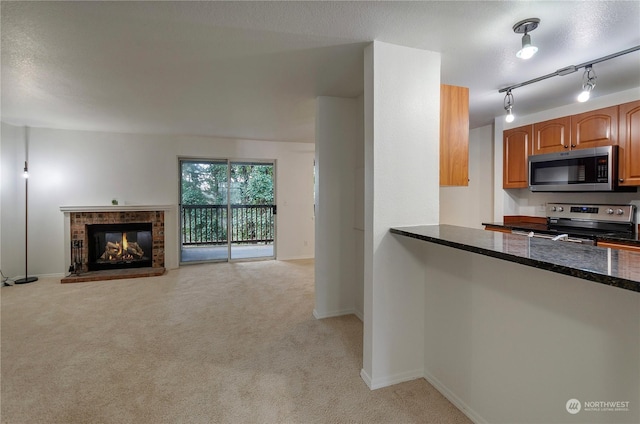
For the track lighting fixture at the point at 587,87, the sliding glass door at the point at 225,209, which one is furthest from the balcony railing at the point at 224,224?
the track lighting fixture at the point at 587,87

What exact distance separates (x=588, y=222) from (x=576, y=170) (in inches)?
23.7

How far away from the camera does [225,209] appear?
5.71m

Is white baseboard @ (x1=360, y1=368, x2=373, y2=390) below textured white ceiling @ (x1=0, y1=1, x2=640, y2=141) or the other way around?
below

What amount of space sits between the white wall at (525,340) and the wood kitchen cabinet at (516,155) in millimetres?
2476

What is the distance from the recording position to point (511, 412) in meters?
1.51

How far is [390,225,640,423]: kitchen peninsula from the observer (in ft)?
3.56

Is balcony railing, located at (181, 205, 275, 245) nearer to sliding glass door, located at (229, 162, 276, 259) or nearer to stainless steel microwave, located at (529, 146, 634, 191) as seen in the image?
sliding glass door, located at (229, 162, 276, 259)

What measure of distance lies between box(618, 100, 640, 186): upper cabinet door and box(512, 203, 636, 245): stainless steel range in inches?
14.8

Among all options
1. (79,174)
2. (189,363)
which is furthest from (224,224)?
(189,363)

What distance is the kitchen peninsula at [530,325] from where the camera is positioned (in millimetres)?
1086

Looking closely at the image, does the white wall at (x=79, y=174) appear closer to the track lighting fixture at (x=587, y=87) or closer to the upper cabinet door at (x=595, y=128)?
the upper cabinet door at (x=595, y=128)

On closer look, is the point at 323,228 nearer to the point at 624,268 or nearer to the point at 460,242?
the point at 460,242

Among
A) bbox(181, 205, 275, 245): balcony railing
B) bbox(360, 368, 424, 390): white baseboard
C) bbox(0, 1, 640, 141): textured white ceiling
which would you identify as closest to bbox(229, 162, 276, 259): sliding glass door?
bbox(181, 205, 275, 245): balcony railing

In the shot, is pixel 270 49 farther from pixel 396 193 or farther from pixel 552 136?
pixel 552 136
